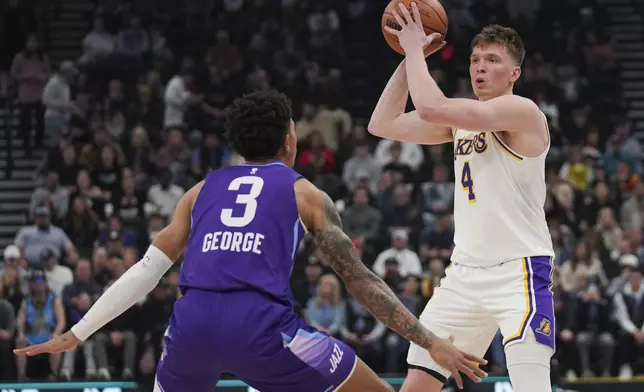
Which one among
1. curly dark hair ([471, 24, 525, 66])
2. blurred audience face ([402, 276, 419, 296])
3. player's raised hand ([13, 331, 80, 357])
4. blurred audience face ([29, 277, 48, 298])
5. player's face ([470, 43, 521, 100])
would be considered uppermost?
curly dark hair ([471, 24, 525, 66])

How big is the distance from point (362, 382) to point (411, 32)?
2.13 metres

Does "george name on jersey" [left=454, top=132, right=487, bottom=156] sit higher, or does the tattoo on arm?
"george name on jersey" [left=454, top=132, right=487, bottom=156]

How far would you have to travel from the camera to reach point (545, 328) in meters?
5.83

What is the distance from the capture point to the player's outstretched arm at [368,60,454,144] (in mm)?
6629

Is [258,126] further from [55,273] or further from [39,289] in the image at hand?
[55,273]

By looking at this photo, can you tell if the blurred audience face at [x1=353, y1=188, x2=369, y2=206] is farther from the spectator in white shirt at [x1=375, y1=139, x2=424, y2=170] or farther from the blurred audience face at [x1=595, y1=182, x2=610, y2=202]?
the blurred audience face at [x1=595, y1=182, x2=610, y2=202]

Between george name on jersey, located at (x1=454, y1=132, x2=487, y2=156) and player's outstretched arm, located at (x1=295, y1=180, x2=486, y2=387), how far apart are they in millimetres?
1432

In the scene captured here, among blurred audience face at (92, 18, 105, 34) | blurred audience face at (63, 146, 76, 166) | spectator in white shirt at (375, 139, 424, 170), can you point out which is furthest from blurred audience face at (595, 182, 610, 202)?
blurred audience face at (92, 18, 105, 34)

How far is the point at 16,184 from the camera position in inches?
688

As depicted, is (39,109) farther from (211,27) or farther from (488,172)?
(488,172)

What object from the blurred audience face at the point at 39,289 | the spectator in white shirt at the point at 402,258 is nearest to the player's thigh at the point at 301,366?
the blurred audience face at the point at 39,289

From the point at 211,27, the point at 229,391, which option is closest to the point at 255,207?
the point at 229,391

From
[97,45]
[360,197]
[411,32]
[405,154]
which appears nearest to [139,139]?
[97,45]

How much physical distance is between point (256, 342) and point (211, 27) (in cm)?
1480
